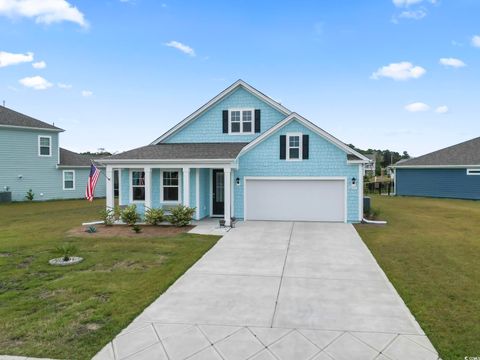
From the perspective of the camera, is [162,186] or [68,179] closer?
[162,186]

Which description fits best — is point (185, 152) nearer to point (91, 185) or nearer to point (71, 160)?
point (91, 185)

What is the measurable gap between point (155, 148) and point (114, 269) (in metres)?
9.84

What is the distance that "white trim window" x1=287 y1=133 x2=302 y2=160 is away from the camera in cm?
1521

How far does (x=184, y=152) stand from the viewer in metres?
15.7

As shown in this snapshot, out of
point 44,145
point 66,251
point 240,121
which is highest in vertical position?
point 240,121

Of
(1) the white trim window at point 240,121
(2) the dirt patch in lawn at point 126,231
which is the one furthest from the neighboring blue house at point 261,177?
(2) the dirt patch in lawn at point 126,231

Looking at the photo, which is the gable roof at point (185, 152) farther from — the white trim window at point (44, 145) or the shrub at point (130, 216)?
the white trim window at point (44, 145)

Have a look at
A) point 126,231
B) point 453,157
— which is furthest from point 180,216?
point 453,157

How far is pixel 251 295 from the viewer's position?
6387 millimetres

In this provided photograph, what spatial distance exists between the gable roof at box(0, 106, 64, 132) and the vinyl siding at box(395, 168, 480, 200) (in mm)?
28511

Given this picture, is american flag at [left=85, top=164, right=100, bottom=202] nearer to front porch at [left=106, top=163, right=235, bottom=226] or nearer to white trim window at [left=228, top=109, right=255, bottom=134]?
front porch at [left=106, top=163, right=235, bottom=226]

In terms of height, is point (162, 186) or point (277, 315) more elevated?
point (162, 186)

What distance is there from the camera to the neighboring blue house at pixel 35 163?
2414 cm

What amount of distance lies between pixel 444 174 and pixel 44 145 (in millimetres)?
31013
